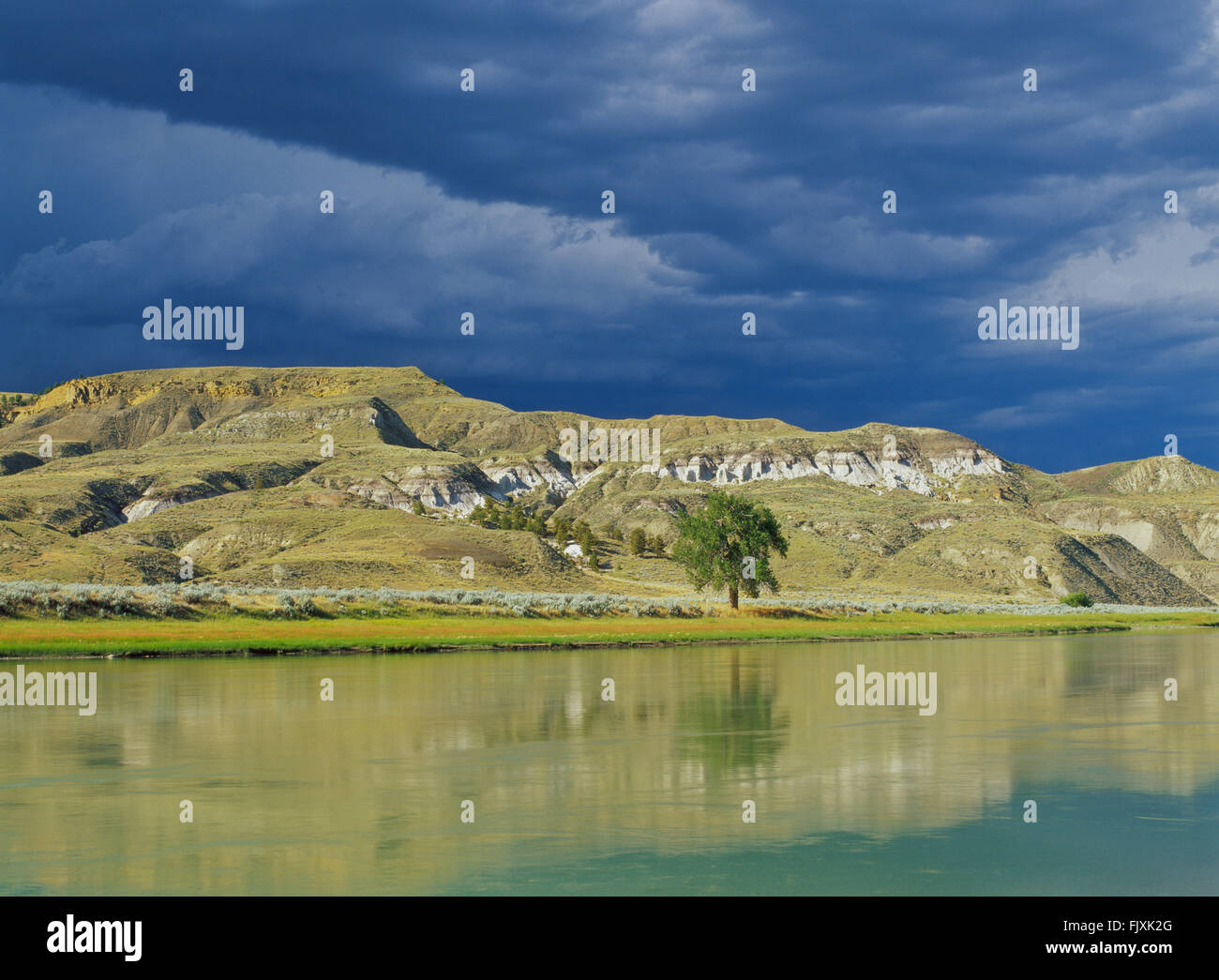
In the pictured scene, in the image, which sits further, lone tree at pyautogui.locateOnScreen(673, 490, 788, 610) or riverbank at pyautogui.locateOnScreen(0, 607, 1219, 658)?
lone tree at pyautogui.locateOnScreen(673, 490, 788, 610)

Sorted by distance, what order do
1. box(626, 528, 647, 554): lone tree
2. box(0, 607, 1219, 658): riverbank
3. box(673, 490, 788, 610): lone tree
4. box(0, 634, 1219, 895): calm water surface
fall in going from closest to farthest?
box(0, 634, 1219, 895): calm water surface → box(0, 607, 1219, 658): riverbank → box(673, 490, 788, 610): lone tree → box(626, 528, 647, 554): lone tree

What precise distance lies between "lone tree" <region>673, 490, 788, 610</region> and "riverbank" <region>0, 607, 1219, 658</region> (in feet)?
9.46

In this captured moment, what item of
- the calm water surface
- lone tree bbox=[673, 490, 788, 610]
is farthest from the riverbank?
the calm water surface

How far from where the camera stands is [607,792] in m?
20.5

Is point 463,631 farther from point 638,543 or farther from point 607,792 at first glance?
point 638,543

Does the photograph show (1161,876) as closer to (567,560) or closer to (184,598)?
(184,598)

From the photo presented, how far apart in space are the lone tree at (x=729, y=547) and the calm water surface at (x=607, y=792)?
57.2m

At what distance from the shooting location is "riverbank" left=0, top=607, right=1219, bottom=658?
191ft

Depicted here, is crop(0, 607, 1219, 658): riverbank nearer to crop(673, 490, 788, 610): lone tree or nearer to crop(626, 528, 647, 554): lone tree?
crop(673, 490, 788, 610): lone tree

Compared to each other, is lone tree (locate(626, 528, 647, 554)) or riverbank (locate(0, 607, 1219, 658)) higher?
lone tree (locate(626, 528, 647, 554))

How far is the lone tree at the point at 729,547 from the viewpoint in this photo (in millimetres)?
97250

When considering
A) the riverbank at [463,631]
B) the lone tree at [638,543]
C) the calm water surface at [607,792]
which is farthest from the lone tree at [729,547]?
the lone tree at [638,543]
